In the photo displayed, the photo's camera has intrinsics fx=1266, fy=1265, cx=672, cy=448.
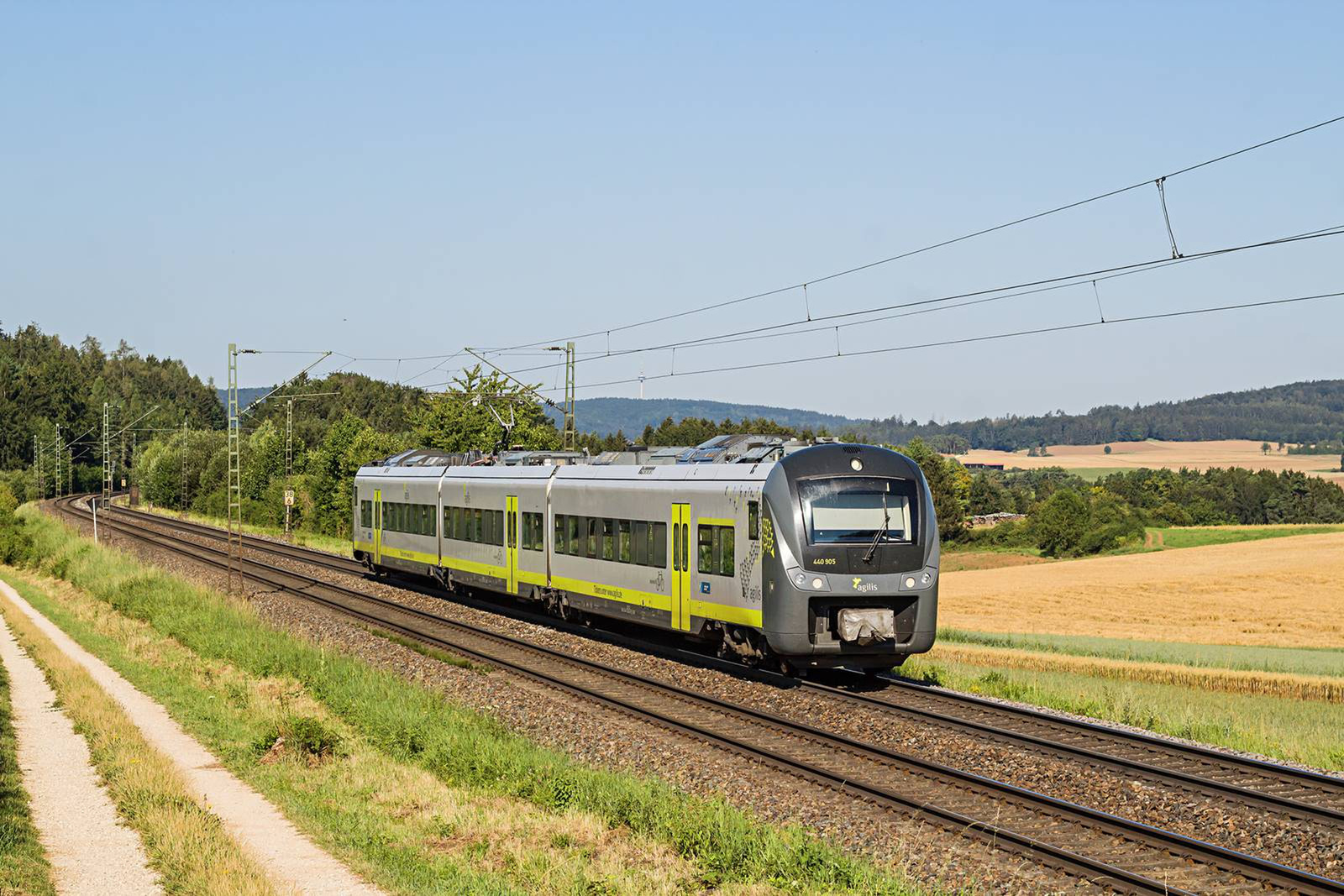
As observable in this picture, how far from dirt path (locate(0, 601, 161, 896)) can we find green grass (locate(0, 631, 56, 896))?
0.38 ft

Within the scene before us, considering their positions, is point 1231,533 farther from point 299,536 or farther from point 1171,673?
point 1171,673

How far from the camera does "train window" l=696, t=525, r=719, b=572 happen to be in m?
21.9

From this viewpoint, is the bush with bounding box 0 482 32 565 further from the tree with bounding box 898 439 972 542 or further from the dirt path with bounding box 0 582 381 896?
the tree with bounding box 898 439 972 542

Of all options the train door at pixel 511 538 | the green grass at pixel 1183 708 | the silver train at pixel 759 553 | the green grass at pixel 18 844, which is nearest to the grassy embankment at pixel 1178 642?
the green grass at pixel 1183 708

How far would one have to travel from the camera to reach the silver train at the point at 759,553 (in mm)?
19766

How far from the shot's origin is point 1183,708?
21.6 m

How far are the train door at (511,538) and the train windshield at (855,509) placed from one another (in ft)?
41.7

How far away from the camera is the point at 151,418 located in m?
188

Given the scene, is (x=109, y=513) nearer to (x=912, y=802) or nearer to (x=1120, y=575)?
(x=1120, y=575)

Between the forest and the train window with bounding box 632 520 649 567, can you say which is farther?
the forest

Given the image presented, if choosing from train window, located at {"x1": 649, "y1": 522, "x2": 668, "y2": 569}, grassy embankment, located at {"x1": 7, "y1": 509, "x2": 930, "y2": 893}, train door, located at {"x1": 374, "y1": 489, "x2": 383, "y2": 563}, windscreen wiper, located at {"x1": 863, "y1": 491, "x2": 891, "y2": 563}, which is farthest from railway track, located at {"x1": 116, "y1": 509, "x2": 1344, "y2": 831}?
train door, located at {"x1": 374, "y1": 489, "x2": 383, "y2": 563}

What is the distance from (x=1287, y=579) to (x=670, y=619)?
53.8 metres

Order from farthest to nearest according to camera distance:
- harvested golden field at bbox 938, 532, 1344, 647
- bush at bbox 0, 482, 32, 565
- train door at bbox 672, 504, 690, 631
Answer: bush at bbox 0, 482, 32, 565, harvested golden field at bbox 938, 532, 1344, 647, train door at bbox 672, 504, 690, 631

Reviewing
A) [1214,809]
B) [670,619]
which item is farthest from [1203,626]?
[1214,809]
